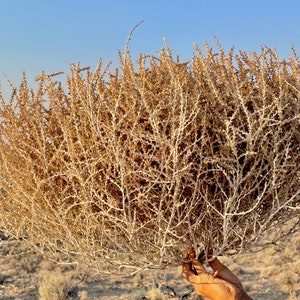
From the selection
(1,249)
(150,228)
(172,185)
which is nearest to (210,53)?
(172,185)

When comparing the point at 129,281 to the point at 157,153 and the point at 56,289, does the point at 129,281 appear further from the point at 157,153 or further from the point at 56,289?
the point at 157,153

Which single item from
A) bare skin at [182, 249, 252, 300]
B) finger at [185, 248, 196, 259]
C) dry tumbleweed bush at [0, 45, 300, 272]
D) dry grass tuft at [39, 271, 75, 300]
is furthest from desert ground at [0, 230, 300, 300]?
dry tumbleweed bush at [0, 45, 300, 272]

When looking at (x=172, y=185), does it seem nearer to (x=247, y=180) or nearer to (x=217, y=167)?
(x=217, y=167)

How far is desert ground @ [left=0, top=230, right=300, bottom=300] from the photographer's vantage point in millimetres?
12102

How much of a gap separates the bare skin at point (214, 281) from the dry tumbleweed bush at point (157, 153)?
22.6 inches

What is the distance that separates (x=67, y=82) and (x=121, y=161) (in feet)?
4.55

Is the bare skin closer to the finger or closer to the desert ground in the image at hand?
the finger

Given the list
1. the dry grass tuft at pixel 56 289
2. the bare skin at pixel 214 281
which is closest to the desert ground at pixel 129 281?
the dry grass tuft at pixel 56 289

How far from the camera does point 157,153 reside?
3768 millimetres

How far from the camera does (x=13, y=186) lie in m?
4.71

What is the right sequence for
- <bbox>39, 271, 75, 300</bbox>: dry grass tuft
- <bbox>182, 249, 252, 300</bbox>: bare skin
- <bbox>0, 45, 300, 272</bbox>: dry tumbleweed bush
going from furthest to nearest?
<bbox>39, 271, 75, 300</bbox>: dry grass tuft < <bbox>182, 249, 252, 300</bbox>: bare skin < <bbox>0, 45, 300, 272</bbox>: dry tumbleweed bush

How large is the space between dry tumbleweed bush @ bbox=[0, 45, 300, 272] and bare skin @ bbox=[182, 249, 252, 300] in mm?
574

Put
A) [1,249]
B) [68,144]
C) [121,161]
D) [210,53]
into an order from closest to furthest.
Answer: [121,161] < [68,144] < [210,53] < [1,249]

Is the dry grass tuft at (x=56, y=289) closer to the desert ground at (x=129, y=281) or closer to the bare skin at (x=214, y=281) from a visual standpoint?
the desert ground at (x=129, y=281)
